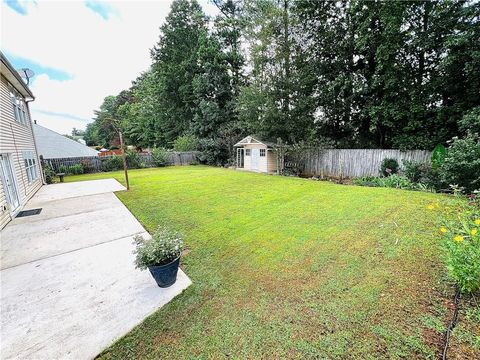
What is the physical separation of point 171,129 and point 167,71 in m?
6.36

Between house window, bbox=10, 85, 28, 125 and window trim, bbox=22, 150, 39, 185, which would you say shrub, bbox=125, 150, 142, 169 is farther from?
house window, bbox=10, 85, 28, 125

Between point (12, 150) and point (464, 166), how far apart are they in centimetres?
1337

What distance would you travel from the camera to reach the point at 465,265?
7.05ft

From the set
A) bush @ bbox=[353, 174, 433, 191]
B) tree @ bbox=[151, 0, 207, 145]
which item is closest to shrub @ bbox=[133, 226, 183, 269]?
bush @ bbox=[353, 174, 433, 191]

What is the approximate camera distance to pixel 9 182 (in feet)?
19.7

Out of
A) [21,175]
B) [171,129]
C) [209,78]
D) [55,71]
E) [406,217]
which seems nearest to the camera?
[406,217]

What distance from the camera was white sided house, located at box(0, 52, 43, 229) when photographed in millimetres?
5578

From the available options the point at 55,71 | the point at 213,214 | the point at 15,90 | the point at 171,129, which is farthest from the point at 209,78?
the point at 213,214

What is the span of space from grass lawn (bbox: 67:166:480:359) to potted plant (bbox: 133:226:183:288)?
342 millimetres

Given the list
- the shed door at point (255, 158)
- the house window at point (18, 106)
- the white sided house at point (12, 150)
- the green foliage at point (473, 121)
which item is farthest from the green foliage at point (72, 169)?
the green foliage at point (473, 121)

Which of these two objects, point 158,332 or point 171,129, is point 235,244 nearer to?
point 158,332

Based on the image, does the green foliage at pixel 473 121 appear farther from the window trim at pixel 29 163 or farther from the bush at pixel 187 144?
the bush at pixel 187 144

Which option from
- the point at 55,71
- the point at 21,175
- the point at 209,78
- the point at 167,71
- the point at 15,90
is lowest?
the point at 21,175

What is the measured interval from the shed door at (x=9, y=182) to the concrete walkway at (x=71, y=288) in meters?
1.08
